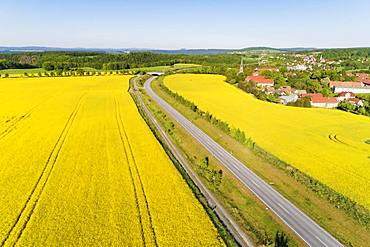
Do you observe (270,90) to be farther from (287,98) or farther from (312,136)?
(312,136)

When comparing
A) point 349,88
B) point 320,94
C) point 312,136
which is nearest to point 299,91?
point 320,94

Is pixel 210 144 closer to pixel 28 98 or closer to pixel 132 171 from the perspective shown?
pixel 132 171

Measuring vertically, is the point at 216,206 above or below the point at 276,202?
above

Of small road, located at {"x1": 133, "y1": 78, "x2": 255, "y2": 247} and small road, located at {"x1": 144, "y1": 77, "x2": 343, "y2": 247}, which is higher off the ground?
small road, located at {"x1": 133, "y1": 78, "x2": 255, "y2": 247}

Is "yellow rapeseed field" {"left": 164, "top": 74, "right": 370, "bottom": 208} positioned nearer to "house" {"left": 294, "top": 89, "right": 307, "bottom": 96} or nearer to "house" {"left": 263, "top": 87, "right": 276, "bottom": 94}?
"house" {"left": 263, "top": 87, "right": 276, "bottom": 94}

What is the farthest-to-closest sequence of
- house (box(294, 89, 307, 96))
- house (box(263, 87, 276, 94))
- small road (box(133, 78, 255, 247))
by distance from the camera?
house (box(263, 87, 276, 94)), house (box(294, 89, 307, 96)), small road (box(133, 78, 255, 247))

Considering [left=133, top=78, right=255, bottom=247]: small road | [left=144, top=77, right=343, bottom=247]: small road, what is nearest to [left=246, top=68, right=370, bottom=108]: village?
[left=144, top=77, right=343, bottom=247]: small road

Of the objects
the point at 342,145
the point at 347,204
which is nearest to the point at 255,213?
the point at 347,204
